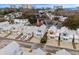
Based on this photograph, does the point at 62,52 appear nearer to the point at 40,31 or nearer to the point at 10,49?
the point at 40,31

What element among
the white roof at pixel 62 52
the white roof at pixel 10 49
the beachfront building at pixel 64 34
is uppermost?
the beachfront building at pixel 64 34

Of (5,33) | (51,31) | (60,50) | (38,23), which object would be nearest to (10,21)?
(5,33)

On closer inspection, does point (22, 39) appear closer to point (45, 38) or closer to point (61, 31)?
point (45, 38)

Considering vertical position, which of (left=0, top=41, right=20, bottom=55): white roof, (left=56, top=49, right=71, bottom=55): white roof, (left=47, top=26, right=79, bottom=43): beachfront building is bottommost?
(left=56, top=49, right=71, bottom=55): white roof

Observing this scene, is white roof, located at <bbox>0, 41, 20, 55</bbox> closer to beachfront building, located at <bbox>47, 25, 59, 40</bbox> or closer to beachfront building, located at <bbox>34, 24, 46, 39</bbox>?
beachfront building, located at <bbox>34, 24, 46, 39</bbox>

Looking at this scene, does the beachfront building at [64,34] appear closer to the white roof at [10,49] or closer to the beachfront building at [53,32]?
the beachfront building at [53,32]

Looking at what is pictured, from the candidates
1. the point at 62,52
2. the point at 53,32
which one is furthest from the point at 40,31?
the point at 62,52

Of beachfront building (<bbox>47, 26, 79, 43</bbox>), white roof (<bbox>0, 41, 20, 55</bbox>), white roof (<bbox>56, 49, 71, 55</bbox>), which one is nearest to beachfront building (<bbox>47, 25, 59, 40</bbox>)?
beachfront building (<bbox>47, 26, 79, 43</bbox>)

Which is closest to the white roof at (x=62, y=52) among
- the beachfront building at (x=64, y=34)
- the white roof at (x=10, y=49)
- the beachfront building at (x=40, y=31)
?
the beachfront building at (x=64, y=34)
